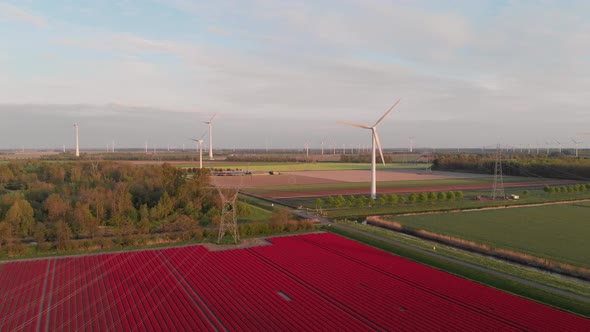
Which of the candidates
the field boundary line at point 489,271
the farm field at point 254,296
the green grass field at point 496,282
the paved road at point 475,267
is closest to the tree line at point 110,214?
the farm field at point 254,296

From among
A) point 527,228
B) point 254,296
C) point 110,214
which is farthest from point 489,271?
point 110,214

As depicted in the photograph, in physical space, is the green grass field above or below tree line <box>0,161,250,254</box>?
below

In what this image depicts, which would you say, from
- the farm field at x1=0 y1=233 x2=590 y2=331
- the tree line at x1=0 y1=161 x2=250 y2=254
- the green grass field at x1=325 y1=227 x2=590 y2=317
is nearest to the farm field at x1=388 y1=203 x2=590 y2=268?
the green grass field at x1=325 y1=227 x2=590 y2=317

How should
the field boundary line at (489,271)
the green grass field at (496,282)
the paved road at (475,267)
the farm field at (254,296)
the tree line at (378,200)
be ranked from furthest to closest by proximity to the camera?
the tree line at (378,200) → the paved road at (475,267) → the field boundary line at (489,271) → the green grass field at (496,282) → the farm field at (254,296)

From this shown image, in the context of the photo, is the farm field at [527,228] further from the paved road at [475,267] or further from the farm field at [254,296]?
the farm field at [254,296]

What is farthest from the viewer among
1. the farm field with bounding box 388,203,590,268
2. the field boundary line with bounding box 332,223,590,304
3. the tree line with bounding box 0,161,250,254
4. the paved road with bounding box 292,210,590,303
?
the tree line with bounding box 0,161,250,254

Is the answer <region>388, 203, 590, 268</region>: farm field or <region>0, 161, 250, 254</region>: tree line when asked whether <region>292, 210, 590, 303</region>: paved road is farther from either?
<region>0, 161, 250, 254</region>: tree line
